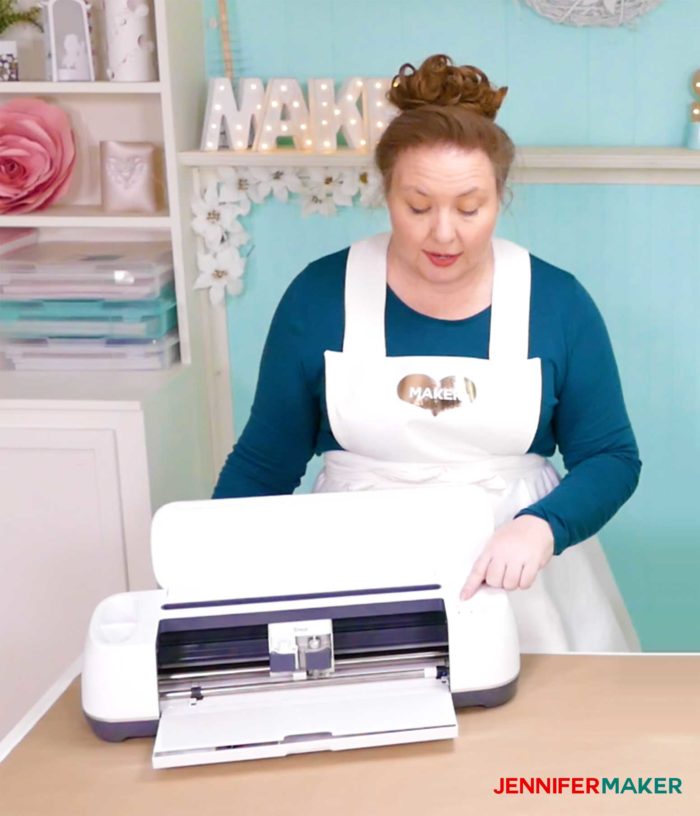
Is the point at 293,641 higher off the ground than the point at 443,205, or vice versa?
the point at 443,205

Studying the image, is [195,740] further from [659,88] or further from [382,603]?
[659,88]

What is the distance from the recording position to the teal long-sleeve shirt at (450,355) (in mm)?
1720

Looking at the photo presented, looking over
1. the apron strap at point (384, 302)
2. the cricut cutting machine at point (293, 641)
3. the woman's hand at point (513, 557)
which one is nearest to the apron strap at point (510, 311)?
the apron strap at point (384, 302)

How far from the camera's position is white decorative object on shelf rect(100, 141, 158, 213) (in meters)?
2.46

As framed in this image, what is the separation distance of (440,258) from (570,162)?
0.81 m

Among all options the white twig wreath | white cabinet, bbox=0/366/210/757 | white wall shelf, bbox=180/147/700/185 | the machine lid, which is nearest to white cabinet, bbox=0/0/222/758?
white cabinet, bbox=0/366/210/757

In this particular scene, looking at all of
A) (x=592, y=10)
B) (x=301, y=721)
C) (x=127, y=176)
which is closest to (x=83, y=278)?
(x=127, y=176)

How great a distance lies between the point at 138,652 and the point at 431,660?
0.31 metres

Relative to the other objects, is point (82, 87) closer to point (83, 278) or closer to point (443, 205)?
point (83, 278)

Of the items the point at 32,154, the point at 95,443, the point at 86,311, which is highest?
the point at 32,154

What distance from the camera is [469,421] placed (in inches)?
68.3

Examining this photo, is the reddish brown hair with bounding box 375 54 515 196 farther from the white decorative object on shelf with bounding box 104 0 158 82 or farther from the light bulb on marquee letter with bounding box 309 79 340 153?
the white decorative object on shelf with bounding box 104 0 158 82

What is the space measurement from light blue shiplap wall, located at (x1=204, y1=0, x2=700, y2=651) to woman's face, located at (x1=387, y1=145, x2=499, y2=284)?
0.87 m

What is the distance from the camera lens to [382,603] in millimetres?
1224
